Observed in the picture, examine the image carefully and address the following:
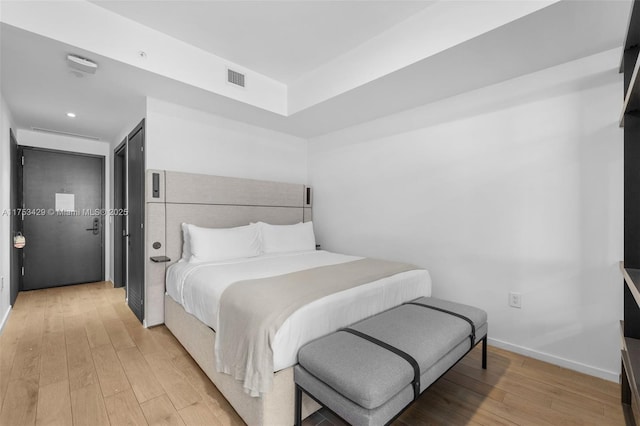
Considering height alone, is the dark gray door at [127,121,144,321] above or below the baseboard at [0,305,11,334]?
above

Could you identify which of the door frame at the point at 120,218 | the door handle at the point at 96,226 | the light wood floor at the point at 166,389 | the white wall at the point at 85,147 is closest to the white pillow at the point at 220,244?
the light wood floor at the point at 166,389

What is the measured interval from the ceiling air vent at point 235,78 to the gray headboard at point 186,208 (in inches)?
41.1

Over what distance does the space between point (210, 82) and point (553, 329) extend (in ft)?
12.2

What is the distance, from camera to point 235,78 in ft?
9.78

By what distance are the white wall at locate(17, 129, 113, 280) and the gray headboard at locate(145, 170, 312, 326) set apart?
7.78 feet

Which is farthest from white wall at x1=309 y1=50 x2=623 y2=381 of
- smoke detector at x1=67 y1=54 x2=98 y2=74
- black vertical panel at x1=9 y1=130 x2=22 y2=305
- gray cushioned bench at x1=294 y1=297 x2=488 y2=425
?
black vertical panel at x1=9 y1=130 x2=22 y2=305

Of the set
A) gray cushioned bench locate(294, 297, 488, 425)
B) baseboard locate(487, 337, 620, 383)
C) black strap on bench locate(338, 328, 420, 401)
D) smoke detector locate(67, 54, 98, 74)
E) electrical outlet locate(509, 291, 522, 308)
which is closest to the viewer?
gray cushioned bench locate(294, 297, 488, 425)

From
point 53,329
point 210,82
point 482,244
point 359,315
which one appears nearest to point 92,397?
point 53,329

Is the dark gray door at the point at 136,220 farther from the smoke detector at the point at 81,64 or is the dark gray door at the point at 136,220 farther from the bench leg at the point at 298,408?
the bench leg at the point at 298,408

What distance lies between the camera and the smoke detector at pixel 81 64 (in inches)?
84.9

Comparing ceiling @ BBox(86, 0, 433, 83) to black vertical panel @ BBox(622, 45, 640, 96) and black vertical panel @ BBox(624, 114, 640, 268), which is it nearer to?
black vertical panel @ BBox(622, 45, 640, 96)

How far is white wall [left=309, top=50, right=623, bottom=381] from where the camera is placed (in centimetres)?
210

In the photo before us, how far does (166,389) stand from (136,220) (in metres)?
2.03

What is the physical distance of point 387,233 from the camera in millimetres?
3393
